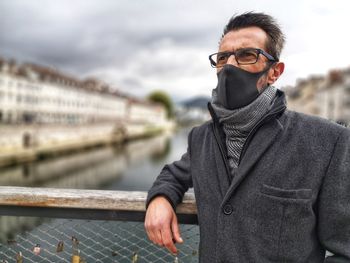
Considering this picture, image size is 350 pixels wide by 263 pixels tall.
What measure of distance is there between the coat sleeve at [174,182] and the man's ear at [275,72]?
0.56 m

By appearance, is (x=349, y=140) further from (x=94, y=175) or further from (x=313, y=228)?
(x=94, y=175)

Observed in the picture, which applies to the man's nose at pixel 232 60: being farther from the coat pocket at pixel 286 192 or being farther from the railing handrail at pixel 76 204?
the railing handrail at pixel 76 204

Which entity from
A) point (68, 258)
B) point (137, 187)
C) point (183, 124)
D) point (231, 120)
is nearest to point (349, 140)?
point (231, 120)

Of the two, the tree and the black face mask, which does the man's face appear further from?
the tree

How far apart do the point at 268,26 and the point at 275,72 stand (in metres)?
0.23

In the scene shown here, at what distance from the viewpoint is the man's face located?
1.70m

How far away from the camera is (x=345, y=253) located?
144cm

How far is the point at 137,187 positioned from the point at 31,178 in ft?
28.1

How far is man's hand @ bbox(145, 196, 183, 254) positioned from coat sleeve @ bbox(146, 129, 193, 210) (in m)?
0.07

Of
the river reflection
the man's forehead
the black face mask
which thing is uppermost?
the man's forehead

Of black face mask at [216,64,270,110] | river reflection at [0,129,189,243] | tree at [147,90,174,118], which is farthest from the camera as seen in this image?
tree at [147,90,174,118]

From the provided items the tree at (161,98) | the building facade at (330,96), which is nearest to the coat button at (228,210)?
the building facade at (330,96)

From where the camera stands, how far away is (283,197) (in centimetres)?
149

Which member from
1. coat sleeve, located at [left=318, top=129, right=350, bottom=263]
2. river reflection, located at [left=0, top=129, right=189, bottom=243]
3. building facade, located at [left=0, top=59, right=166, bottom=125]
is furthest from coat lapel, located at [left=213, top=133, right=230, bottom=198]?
→ building facade, located at [left=0, top=59, right=166, bottom=125]
